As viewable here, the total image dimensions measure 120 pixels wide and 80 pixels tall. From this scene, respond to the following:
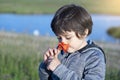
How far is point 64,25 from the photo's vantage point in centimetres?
252

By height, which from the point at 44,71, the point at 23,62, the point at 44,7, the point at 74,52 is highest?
the point at 74,52

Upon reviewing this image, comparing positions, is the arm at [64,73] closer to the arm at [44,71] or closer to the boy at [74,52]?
the boy at [74,52]

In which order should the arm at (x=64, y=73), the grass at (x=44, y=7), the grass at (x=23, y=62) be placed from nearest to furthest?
the arm at (x=64, y=73), the grass at (x=23, y=62), the grass at (x=44, y=7)

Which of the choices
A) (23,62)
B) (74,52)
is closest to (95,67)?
(74,52)

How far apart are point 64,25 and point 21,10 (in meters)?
14.2

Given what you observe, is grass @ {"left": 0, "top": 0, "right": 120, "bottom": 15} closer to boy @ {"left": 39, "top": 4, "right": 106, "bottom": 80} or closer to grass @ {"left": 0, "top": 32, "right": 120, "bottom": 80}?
grass @ {"left": 0, "top": 32, "right": 120, "bottom": 80}

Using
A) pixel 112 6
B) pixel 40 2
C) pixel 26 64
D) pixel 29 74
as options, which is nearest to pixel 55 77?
pixel 29 74

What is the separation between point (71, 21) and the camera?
8.38 ft

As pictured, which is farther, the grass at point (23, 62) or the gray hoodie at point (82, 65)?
the grass at point (23, 62)

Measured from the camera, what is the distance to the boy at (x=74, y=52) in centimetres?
251

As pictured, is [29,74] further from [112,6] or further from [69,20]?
[112,6]

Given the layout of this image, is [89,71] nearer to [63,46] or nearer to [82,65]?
[82,65]

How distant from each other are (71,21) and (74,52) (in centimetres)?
17

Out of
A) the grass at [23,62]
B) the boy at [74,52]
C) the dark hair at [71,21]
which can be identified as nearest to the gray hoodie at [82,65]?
the boy at [74,52]
